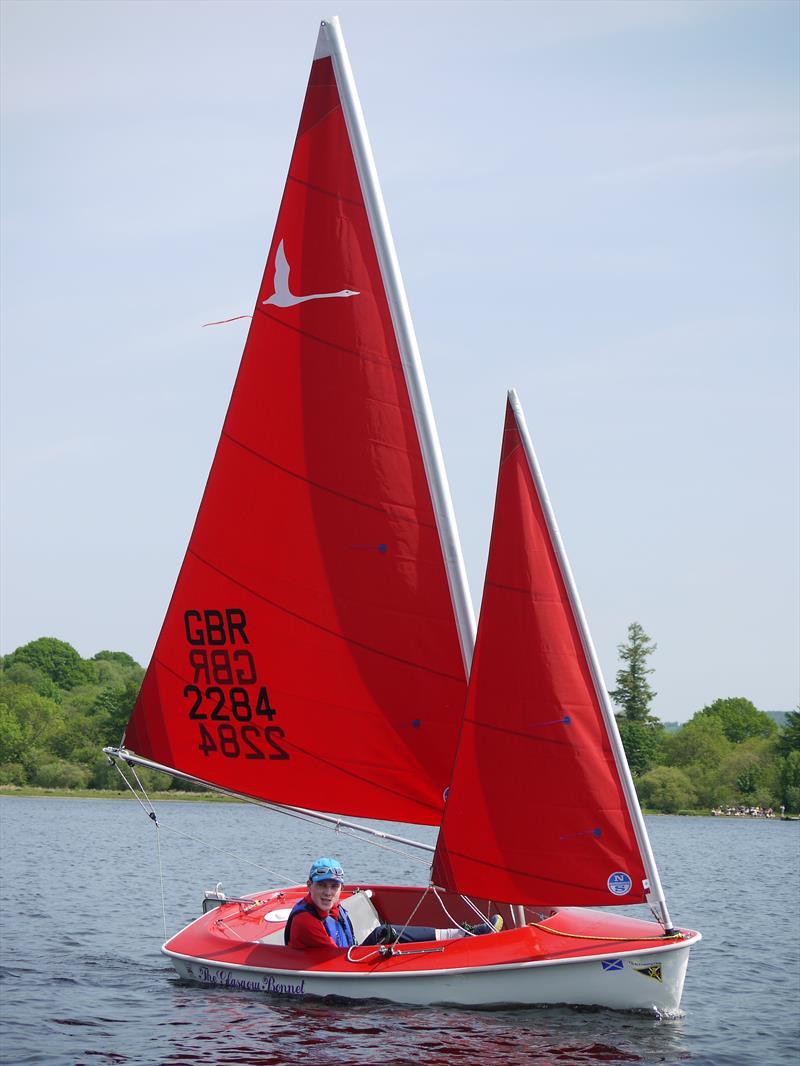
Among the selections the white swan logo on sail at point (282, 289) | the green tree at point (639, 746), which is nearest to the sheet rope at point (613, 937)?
the white swan logo on sail at point (282, 289)

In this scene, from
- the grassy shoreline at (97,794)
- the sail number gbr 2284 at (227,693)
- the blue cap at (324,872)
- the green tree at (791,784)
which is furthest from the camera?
the green tree at (791,784)

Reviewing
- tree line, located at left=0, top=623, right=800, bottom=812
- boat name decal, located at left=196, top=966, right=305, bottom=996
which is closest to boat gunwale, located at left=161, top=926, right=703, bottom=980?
boat name decal, located at left=196, top=966, right=305, bottom=996

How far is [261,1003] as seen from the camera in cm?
1590

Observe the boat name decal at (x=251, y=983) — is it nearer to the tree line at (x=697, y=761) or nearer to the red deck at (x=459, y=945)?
the red deck at (x=459, y=945)

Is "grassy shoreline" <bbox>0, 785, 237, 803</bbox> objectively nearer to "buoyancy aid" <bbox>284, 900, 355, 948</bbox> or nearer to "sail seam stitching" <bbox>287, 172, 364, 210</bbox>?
"buoyancy aid" <bbox>284, 900, 355, 948</bbox>

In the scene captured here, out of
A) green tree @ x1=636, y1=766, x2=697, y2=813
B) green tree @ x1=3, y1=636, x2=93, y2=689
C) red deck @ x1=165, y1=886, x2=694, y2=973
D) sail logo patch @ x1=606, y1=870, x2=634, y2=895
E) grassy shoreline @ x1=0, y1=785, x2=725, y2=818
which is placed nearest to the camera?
red deck @ x1=165, y1=886, x2=694, y2=973

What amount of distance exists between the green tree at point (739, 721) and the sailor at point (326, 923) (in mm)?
123458

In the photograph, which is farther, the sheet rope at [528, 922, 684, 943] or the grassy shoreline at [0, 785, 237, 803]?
the grassy shoreline at [0, 785, 237, 803]

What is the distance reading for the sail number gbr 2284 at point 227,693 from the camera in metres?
17.5

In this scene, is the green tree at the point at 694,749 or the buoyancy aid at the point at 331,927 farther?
the green tree at the point at 694,749

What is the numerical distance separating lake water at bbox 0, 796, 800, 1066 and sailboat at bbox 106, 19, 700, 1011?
1.51ft

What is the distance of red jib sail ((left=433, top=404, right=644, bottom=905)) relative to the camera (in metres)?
15.4

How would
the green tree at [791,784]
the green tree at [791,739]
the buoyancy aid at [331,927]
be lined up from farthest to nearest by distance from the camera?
the green tree at [791,739], the green tree at [791,784], the buoyancy aid at [331,927]

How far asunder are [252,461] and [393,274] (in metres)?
3.34
